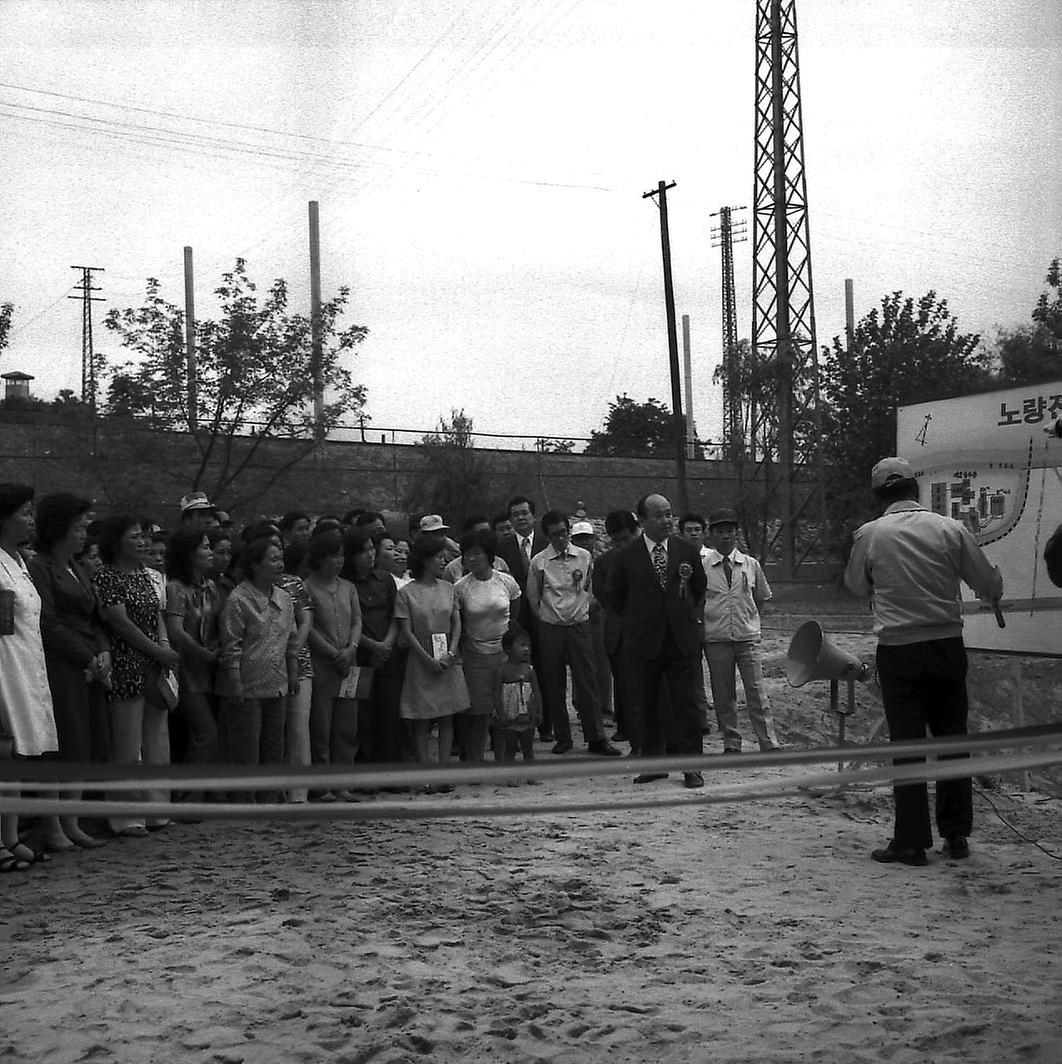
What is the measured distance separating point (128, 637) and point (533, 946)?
9.76 feet

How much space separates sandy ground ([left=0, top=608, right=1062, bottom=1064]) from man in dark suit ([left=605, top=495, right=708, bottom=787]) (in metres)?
1.02

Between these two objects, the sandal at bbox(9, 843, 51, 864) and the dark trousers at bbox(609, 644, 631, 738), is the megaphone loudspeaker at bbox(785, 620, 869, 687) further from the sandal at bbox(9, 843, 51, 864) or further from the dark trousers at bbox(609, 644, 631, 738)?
the sandal at bbox(9, 843, 51, 864)

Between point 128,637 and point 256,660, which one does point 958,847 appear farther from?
point 128,637

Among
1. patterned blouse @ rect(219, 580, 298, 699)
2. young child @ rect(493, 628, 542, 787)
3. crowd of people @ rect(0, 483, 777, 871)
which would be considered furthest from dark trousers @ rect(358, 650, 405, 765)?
patterned blouse @ rect(219, 580, 298, 699)

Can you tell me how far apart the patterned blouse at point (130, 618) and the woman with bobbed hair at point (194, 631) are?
25 cm

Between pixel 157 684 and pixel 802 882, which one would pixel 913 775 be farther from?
pixel 157 684

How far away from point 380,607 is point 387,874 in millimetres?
2469

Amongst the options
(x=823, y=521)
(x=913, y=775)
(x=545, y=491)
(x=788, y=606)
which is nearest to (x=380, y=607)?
(x=913, y=775)

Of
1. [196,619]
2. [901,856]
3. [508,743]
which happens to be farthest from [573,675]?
[901,856]

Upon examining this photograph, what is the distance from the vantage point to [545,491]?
129 feet

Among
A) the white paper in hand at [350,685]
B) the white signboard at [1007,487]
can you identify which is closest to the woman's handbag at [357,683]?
the white paper in hand at [350,685]

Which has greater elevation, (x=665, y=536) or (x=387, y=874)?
(x=665, y=536)

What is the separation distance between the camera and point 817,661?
26.1 ft

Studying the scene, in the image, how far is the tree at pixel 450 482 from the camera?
116 feet
